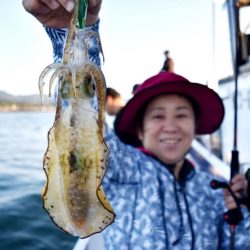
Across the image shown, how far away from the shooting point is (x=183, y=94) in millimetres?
2305

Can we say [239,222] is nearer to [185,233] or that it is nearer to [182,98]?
[185,233]

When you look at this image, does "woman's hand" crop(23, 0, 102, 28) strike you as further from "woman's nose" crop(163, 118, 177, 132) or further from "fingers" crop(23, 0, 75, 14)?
"woman's nose" crop(163, 118, 177, 132)

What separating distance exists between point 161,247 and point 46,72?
132 cm

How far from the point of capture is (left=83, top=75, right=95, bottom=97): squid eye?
96 centimetres

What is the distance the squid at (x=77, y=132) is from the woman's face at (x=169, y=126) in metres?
1.33

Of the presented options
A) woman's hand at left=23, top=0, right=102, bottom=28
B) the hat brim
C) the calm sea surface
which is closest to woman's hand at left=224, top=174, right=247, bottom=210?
the hat brim

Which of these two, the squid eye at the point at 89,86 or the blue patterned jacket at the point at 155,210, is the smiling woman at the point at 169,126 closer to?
the blue patterned jacket at the point at 155,210

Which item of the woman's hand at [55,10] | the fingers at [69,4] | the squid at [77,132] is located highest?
the woman's hand at [55,10]

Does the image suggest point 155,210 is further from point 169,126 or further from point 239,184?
point 239,184

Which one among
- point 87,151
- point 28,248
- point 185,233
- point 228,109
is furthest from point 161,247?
point 228,109

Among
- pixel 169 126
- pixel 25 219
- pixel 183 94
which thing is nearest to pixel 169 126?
pixel 169 126

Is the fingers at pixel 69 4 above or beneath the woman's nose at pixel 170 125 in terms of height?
above

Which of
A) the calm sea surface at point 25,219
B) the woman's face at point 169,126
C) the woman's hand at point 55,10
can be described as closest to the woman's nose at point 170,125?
the woman's face at point 169,126

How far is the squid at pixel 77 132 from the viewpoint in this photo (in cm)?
96
